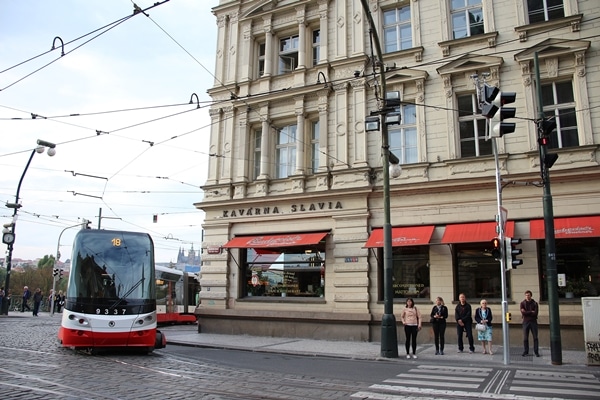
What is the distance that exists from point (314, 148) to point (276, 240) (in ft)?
14.5

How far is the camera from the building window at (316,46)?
22388 millimetres

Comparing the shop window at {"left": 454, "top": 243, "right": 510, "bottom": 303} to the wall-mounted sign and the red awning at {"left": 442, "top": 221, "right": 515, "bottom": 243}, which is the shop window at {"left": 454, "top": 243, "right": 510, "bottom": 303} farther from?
the wall-mounted sign

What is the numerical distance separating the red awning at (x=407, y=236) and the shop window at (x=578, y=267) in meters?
3.64

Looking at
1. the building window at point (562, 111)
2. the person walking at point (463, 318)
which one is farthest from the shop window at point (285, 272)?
the building window at point (562, 111)

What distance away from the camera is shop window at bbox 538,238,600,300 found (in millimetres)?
15906

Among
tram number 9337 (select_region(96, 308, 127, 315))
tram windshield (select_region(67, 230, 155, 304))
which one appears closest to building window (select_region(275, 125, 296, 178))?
tram windshield (select_region(67, 230, 155, 304))

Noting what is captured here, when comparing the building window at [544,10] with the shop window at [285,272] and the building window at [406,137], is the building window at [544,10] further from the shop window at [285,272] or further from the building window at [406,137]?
the shop window at [285,272]

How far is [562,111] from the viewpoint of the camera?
56.9 ft

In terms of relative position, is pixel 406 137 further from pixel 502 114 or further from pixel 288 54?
pixel 288 54

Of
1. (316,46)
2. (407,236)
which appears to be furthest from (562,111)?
(316,46)

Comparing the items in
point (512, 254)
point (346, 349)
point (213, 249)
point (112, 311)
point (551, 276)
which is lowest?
point (346, 349)

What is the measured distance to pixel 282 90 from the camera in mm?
21609

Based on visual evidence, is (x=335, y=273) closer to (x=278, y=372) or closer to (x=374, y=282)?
(x=374, y=282)

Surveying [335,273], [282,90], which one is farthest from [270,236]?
[282,90]
